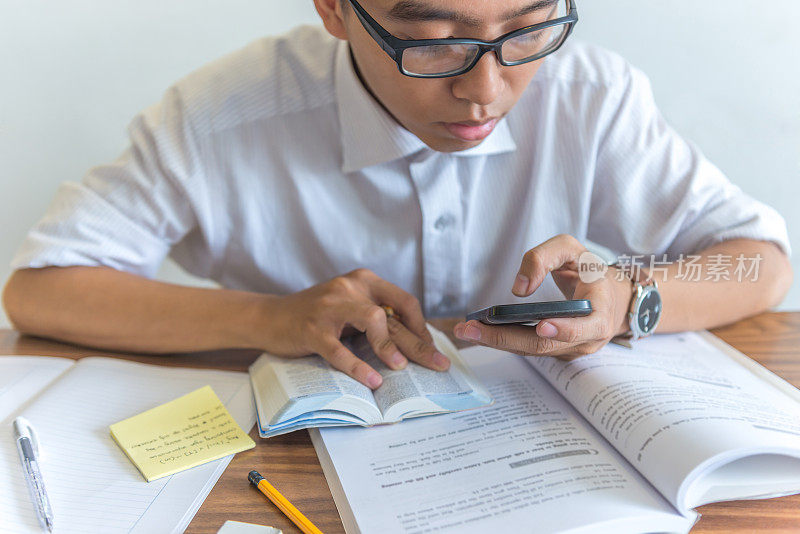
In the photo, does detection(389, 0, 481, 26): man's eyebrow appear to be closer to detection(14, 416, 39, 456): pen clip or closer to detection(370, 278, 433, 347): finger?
detection(370, 278, 433, 347): finger

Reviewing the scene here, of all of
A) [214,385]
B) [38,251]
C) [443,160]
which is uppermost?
[443,160]

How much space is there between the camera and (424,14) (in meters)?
0.85

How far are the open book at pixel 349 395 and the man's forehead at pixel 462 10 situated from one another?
0.45 meters

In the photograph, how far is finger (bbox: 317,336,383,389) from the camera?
911 millimetres

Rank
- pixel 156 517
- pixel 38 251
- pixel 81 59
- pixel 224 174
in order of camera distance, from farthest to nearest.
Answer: pixel 81 59
pixel 224 174
pixel 38 251
pixel 156 517

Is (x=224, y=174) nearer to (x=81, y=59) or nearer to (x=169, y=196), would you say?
(x=169, y=196)

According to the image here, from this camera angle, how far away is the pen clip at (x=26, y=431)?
0.81 metres

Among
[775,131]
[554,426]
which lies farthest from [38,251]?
[775,131]

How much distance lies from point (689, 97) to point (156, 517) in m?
1.79

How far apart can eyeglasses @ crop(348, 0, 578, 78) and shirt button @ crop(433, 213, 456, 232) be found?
14.7 inches

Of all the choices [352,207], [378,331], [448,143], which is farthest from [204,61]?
[378,331]

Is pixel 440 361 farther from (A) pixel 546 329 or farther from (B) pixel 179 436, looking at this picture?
(B) pixel 179 436

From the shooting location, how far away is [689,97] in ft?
6.42

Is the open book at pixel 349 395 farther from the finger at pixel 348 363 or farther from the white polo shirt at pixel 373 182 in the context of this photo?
the white polo shirt at pixel 373 182
